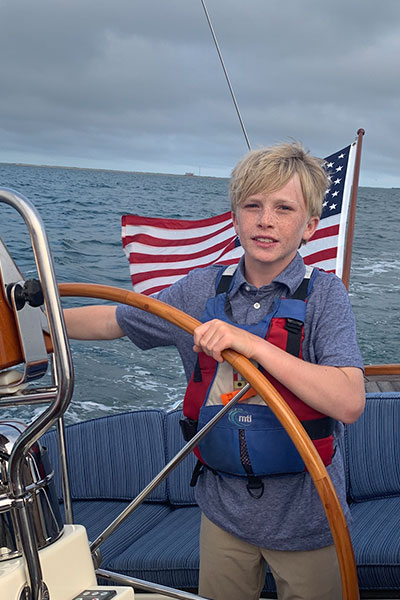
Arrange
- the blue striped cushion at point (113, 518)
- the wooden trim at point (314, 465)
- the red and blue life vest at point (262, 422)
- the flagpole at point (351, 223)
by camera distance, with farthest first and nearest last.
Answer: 1. the flagpole at point (351, 223)
2. the blue striped cushion at point (113, 518)
3. the red and blue life vest at point (262, 422)
4. the wooden trim at point (314, 465)

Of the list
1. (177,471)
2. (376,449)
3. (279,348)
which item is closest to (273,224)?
(279,348)

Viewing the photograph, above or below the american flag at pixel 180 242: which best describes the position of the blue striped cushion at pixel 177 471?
below

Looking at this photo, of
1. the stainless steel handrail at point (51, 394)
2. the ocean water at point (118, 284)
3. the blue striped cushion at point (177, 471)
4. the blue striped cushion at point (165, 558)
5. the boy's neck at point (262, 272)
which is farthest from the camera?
the ocean water at point (118, 284)

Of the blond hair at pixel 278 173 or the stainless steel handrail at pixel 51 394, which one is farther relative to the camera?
the blond hair at pixel 278 173

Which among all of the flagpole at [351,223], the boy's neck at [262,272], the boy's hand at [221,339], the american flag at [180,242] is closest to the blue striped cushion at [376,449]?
the flagpole at [351,223]

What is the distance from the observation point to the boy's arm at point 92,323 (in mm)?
1412

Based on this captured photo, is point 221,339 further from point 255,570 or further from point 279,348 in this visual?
point 255,570

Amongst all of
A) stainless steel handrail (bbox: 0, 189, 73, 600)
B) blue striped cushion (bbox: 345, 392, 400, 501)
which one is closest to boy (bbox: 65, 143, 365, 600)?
stainless steel handrail (bbox: 0, 189, 73, 600)

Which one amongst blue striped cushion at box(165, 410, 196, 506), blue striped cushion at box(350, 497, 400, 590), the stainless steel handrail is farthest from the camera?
blue striped cushion at box(165, 410, 196, 506)

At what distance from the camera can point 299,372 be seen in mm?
1135

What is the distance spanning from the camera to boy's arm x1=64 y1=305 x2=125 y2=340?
1412 mm

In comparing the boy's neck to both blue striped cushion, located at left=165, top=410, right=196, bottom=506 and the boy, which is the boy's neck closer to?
the boy

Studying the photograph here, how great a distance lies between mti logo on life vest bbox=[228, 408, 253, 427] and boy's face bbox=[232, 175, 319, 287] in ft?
0.93

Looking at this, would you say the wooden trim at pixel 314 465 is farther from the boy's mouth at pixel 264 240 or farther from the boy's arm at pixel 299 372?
the boy's mouth at pixel 264 240
